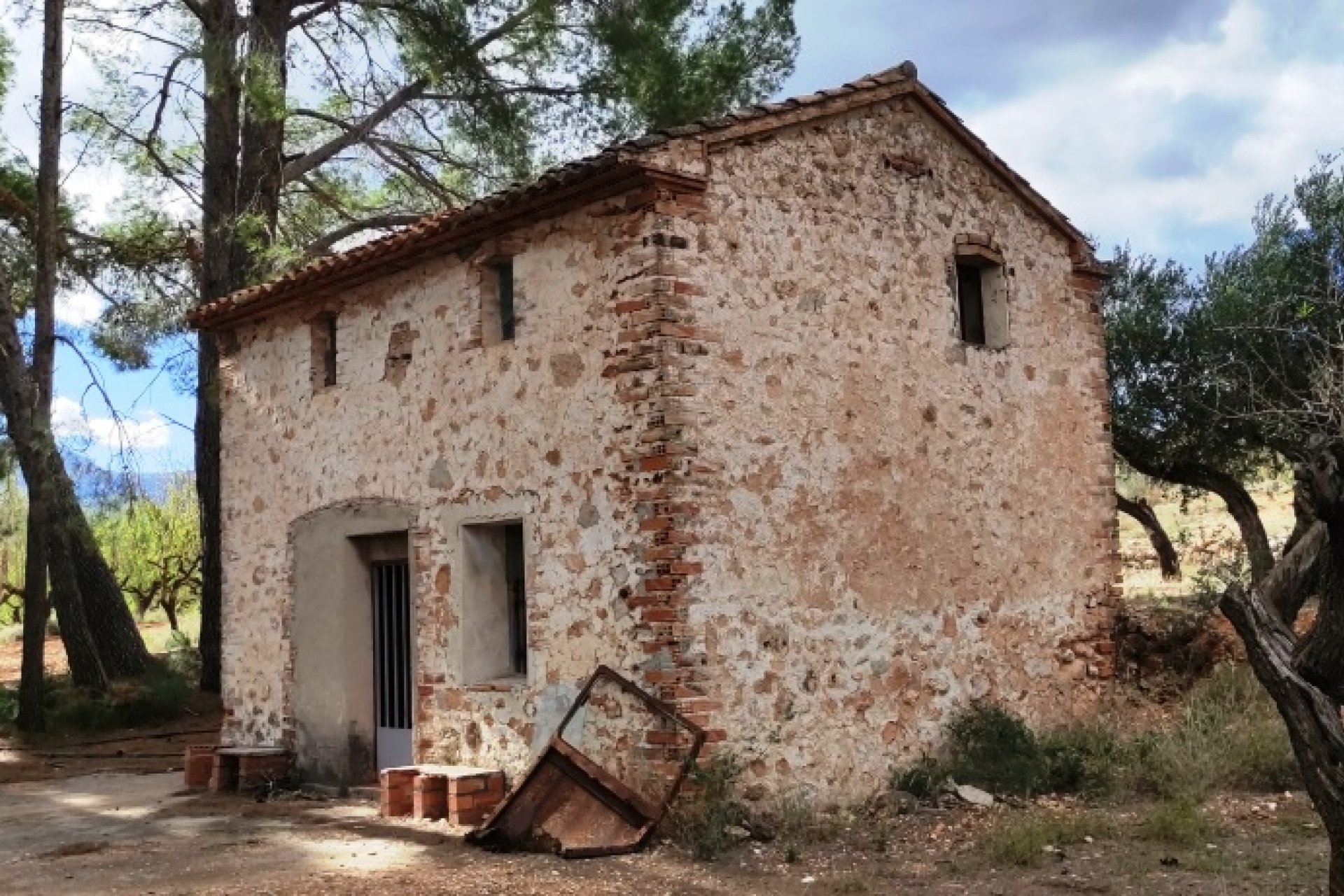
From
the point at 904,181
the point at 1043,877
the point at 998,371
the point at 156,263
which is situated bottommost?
the point at 1043,877

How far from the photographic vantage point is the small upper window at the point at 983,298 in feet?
35.7

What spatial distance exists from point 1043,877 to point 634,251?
4.54m

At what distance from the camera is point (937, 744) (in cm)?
970

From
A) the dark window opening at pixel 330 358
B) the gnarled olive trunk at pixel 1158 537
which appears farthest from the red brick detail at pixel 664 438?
the gnarled olive trunk at pixel 1158 537

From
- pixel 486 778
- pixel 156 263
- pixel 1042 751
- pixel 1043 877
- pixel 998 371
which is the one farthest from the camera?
pixel 156 263

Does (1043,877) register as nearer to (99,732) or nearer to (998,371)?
(998,371)

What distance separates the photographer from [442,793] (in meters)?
9.48

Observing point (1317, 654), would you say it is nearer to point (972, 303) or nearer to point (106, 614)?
point (972, 303)

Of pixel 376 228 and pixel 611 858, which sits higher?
pixel 376 228

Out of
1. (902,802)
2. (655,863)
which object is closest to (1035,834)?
(902,802)

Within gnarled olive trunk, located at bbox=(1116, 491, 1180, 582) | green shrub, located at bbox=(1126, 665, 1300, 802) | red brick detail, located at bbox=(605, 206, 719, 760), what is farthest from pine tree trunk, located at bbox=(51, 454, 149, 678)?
gnarled olive trunk, located at bbox=(1116, 491, 1180, 582)

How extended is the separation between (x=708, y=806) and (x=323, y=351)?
5.71m

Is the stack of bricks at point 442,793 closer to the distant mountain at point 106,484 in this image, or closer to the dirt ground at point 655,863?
the dirt ground at point 655,863

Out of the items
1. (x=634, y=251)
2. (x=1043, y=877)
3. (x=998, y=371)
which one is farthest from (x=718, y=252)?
(x=1043, y=877)
